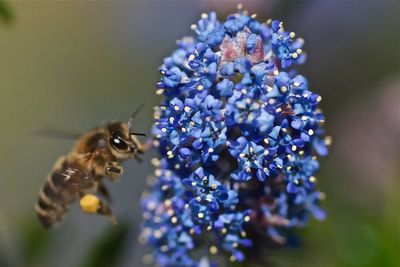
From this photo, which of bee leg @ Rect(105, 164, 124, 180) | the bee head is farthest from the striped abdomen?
the bee head

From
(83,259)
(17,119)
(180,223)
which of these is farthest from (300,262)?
(17,119)

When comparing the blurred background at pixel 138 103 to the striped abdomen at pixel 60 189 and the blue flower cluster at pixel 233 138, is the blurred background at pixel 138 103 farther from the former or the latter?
the blue flower cluster at pixel 233 138

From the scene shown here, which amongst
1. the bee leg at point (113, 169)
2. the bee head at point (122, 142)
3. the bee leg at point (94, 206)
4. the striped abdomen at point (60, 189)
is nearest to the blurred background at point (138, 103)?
the bee leg at point (94, 206)

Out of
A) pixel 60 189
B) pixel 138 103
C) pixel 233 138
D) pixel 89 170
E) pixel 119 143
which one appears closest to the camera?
pixel 233 138

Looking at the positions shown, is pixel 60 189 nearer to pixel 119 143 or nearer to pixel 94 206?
pixel 94 206

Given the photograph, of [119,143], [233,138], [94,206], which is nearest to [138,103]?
[94,206]

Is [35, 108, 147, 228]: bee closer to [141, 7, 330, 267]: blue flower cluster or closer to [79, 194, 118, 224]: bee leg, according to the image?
[79, 194, 118, 224]: bee leg
